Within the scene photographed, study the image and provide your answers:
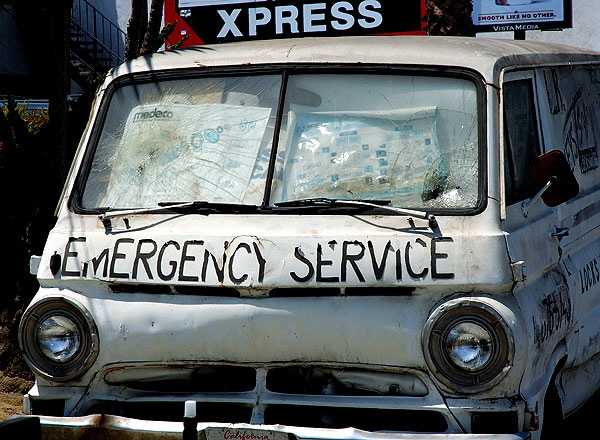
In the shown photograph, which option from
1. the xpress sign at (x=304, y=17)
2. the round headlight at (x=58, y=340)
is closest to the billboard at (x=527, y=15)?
the xpress sign at (x=304, y=17)

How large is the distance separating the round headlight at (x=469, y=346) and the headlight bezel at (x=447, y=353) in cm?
1

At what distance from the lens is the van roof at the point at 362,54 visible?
439 centimetres

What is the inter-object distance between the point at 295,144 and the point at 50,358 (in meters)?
1.44

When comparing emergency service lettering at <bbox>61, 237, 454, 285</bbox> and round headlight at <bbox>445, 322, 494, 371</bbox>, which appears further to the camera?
emergency service lettering at <bbox>61, 237, 454, 285</bbox>

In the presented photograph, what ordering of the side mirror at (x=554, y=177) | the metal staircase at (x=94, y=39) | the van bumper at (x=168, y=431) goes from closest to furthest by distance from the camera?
the van bumper at (x=168, y=431) < the side mirror at (x=554, y=177) < the metal staircase at (x=94, y=39)

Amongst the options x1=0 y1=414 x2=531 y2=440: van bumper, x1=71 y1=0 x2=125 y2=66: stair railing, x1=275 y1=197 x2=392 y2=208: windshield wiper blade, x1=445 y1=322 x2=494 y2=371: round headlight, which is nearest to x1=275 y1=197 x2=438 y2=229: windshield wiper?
x1=275 y1=197 x2=392 y2=208: windshield wiper blade

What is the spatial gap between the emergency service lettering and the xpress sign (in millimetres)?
15424

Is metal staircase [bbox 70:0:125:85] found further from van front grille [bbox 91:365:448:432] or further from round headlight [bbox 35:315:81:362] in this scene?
van front grille [bbox 91:365:448:432]

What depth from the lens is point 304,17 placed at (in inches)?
763

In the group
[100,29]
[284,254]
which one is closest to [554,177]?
[284,254]

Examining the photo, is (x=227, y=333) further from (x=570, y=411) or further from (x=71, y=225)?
(x=570, y=411)

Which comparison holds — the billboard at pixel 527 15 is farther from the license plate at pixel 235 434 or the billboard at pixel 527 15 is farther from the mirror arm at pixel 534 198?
the license plate at pixel 235 434

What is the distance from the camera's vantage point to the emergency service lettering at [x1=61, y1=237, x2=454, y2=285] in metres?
3.88

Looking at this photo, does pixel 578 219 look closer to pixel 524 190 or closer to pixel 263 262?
pixel 524 190
